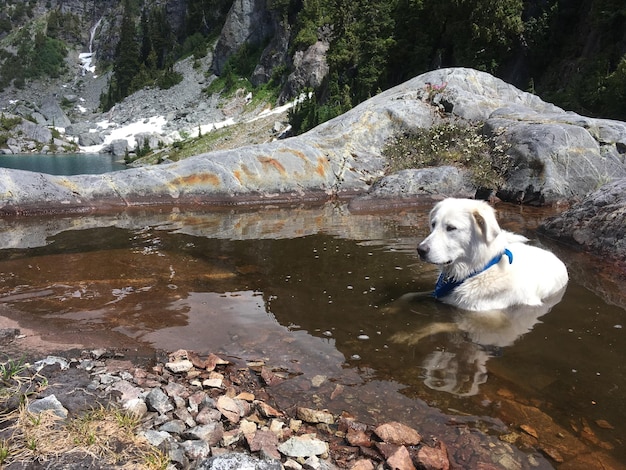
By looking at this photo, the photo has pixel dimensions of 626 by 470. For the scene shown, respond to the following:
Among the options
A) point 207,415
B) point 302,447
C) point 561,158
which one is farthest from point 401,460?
point 561,158

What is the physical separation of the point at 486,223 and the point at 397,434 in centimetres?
266

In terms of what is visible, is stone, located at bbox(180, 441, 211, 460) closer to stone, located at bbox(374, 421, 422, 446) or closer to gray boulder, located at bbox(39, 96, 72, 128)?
stone, located at bbox(374, 421, 422, 446)

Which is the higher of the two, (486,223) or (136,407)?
(486,223)

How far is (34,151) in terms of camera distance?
76000 millimetres

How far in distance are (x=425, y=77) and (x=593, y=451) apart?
17.0 metres

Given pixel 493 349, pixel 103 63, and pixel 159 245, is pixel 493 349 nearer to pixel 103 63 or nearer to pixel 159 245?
pixel 159 245

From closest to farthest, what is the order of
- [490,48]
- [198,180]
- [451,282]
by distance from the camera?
[451,282]
[198,180]
[490,48]

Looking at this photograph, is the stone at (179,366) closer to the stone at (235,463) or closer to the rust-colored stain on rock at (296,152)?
the stone at (235,463)

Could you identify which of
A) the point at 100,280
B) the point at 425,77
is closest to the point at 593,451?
the point at 100,280

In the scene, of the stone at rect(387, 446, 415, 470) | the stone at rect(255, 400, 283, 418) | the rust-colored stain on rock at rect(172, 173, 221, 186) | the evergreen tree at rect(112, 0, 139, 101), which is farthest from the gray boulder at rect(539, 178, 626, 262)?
the evergreen tree at rect(112, 0, 139, 101)

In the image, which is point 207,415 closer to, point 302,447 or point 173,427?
point 173,427

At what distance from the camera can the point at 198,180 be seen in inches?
500

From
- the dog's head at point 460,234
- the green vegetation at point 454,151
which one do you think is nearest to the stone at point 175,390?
the dog's head at point 460,234

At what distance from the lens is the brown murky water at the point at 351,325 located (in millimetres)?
3438
